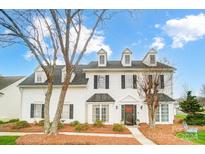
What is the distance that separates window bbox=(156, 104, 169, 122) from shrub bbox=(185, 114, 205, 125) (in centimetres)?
119

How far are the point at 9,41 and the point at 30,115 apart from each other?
639 centimetres

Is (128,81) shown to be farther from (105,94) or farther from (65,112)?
(65,112)

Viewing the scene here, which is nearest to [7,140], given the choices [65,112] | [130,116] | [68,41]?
[68,41]

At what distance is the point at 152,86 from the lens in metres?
17.1

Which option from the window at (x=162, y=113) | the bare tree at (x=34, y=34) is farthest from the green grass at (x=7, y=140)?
the window at (x=162, y=113)

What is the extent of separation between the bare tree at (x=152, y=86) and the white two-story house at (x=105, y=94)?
0.07 meters

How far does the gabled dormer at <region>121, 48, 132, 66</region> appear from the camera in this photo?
19719 millimetres

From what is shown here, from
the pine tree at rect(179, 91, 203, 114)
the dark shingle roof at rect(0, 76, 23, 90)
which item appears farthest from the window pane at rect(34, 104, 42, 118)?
the pine tree at rect(179, 91, 203, 114)

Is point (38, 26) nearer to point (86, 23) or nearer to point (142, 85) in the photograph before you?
point (86, 23)

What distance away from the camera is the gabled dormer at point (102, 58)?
19.8m

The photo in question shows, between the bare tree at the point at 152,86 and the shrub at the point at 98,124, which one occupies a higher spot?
the bare tree at the point at 152,86

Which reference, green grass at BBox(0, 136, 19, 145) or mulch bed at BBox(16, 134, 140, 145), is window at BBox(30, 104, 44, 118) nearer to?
green grass at BBox(0, 136, 19, 145)

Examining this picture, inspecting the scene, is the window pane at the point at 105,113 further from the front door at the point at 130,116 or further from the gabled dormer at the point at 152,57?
the gabled dormer at the point at 152,57

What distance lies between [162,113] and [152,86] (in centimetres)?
283
